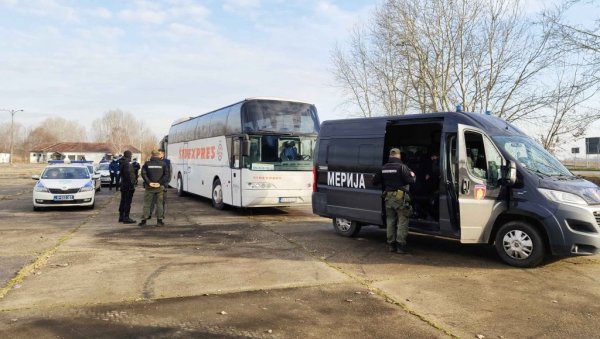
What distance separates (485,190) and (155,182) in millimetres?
7653

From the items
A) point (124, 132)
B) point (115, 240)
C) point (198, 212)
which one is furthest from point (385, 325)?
point (124, 132)

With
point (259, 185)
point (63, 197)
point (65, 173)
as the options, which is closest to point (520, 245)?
point (259, 185)

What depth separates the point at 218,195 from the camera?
15.2 m

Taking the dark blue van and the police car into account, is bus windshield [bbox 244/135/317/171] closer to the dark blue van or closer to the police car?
the dark blue van

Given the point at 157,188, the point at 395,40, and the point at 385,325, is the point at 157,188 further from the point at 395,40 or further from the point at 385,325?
the point at 395,40

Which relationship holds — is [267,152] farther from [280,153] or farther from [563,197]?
[563,197]

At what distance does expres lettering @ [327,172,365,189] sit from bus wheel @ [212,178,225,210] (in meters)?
6.22

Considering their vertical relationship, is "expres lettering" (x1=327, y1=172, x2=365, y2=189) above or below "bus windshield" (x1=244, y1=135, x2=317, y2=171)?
below

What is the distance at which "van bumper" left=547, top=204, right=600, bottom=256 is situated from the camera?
637 centimetres

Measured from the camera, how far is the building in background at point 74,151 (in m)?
104

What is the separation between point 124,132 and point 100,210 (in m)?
106

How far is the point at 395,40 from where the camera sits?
94.3 ft

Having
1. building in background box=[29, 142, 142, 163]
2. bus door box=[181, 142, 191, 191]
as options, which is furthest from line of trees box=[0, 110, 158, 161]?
bus door box=[181, 142, 191, 191]

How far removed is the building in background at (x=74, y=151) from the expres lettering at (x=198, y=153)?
8648 cm
